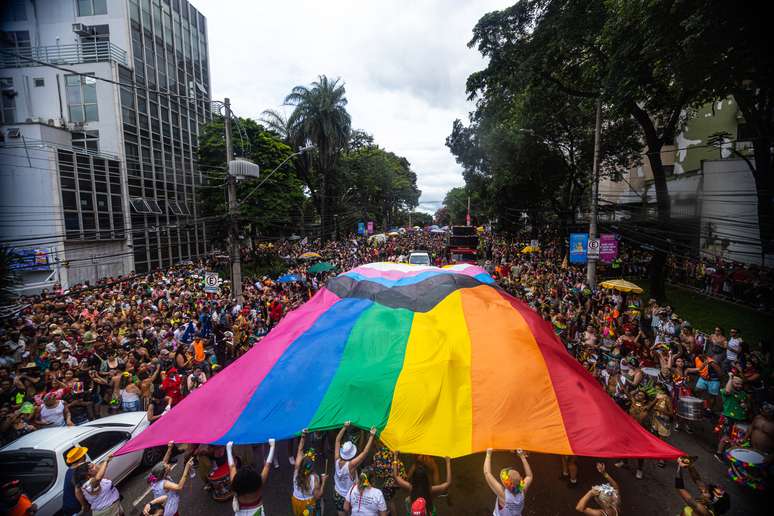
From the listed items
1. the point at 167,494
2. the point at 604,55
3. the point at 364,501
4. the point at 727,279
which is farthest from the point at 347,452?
the point at 727,279

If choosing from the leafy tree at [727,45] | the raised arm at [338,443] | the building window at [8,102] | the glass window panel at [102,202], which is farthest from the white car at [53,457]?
the building window at [8,102]

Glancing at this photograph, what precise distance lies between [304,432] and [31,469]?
14.9ft

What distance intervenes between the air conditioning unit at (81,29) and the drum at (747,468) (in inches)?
1510

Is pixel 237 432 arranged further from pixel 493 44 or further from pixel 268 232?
pixel 268 232

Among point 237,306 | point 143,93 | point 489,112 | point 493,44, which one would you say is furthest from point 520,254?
point 143,93

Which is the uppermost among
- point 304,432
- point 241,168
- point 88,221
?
point 241,168

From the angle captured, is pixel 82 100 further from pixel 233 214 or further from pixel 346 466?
pixel 346 466

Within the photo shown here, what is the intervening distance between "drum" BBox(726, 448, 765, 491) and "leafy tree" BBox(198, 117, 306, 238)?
2688cm

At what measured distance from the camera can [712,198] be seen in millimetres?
21625

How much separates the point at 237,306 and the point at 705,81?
17845 millimetres

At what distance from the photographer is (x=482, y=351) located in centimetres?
657

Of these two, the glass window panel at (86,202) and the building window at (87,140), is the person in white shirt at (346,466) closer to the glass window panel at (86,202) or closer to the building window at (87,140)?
the glass window panel at (86,202)

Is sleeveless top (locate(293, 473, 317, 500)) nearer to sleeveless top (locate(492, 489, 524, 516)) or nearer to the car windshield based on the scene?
sleeveless top (locate(492, 489, 524, 516))

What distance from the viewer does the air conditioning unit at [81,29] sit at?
25.1 metres
